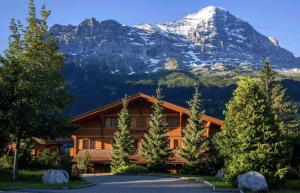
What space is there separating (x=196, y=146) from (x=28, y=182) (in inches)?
1016

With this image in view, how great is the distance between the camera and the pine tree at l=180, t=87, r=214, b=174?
51469 millimetres

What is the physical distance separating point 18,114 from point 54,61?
10961mm

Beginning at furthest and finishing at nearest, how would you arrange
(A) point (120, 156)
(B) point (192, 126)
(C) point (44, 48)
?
1. (A) point (120, 156)
2. (B) point (192, 126)
3. (C) point (44, 48)

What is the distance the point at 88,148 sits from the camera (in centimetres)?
6788

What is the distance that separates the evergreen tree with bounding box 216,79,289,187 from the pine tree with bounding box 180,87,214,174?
19.3 metres

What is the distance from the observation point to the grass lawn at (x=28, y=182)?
27.6m

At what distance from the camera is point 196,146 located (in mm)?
52719

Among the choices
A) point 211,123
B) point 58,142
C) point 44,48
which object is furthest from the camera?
point 58,142

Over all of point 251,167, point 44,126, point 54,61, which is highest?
point 54,61

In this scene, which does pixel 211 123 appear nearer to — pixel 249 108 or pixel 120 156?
pixel 120 156

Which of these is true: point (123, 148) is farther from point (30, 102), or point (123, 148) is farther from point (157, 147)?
point (30, 102)

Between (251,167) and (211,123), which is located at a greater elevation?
(211,123)

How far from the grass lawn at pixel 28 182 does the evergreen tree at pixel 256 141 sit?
34.4 feet

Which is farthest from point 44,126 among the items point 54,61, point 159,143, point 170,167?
point 170,167
